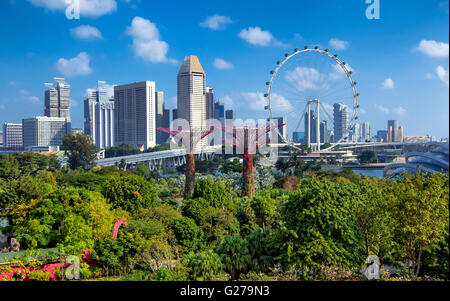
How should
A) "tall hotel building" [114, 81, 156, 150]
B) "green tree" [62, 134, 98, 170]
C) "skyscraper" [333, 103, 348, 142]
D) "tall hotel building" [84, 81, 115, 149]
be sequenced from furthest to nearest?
"tall hotel building" [84, 81, 115, 149] → "tall hotel building" [114, 81, 156, 150] → "skyscraper" [333, 103, 348, 142] → "green tree" [62, 134, 98, 170]

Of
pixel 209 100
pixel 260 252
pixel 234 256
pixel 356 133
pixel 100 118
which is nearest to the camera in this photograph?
pixel 234 256

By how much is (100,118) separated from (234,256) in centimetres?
5864

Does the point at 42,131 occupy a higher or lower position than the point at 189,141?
higher

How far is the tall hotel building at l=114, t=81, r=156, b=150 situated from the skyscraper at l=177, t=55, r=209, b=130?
12.2 m

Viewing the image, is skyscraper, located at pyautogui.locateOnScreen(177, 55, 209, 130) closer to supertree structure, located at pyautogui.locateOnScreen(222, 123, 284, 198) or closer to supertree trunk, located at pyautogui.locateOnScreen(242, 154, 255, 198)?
supertree structure, located at pyautogui.locateOnScreen(222, 123, 284, 198)

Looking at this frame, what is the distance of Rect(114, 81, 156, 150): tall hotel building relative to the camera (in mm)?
48812

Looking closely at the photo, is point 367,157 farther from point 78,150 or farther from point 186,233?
point 186,233

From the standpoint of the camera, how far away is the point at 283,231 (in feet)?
22.9

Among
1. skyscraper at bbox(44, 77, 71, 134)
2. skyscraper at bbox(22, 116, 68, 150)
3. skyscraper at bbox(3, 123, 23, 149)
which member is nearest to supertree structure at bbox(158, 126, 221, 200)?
skyscraper at bbox(22, 116, 68, 150)

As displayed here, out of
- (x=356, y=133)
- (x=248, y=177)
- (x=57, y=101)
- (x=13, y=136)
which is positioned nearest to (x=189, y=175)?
(x=248, y=177)

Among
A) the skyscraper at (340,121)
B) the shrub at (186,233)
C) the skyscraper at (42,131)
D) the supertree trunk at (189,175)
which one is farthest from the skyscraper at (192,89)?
the shrub at (186,233)

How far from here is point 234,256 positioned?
25.4 feet

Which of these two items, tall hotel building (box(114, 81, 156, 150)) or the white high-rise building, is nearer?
the white high-rise building
